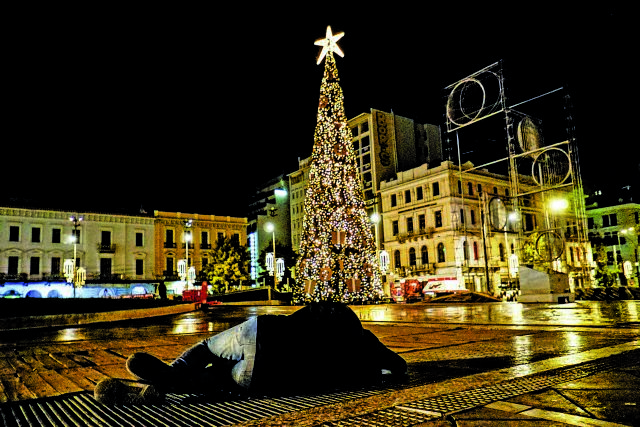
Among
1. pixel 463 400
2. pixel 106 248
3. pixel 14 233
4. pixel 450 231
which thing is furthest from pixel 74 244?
pixel 463 400

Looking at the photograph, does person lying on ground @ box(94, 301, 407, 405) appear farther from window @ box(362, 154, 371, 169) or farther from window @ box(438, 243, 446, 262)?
window @ box(362, 154, 371, 169)

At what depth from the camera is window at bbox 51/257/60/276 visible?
46406mm

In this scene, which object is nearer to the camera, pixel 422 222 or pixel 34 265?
pixel 34 265

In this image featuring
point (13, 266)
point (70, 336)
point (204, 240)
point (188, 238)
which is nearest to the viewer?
point (70, 336)

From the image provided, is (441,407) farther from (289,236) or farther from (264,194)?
(264,194)

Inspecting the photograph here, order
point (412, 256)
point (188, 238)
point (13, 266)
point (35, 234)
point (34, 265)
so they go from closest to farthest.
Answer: point (13, 266)
point (34, 265)
point (35, 234)
point (188, 238)
point (412, 256)

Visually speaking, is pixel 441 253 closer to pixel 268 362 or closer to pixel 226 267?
pixel 226 267

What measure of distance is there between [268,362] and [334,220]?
2051cm

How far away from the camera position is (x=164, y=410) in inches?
110

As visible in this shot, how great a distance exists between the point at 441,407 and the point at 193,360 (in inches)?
62.1

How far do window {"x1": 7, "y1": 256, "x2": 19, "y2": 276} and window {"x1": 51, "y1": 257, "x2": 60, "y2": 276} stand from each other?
9.82 ft

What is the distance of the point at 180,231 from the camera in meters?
55.3

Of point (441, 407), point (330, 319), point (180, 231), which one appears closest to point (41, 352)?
point (330, 319)

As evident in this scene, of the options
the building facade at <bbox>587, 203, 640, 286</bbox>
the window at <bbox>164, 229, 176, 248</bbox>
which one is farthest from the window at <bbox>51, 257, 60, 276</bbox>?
the building facade at <bbox>587, 203, 640, 286</bbox>
